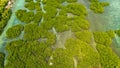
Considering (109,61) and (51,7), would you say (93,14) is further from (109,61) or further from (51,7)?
(109,61)

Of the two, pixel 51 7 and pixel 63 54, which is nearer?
pixel 63 54

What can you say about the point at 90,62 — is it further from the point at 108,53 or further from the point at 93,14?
the point at 93,14

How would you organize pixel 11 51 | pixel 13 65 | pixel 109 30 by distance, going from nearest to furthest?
1. pixel 13 65
2. pixel 11 51
3. pixel 109 30

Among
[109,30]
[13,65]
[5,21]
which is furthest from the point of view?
[5,21]

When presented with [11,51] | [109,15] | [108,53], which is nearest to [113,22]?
[109,15]

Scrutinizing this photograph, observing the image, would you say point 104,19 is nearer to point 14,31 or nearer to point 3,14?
point 14,31

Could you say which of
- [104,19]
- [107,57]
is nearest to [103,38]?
[107,57]

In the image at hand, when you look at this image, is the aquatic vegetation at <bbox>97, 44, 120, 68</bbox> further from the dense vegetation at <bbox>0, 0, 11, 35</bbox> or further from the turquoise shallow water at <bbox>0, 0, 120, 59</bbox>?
the dense vegetation at <bbox>0, 0, 11, 35</bbox>

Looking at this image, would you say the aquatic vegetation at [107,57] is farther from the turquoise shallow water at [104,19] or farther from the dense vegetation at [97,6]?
the dense vegetation at [97,6]
